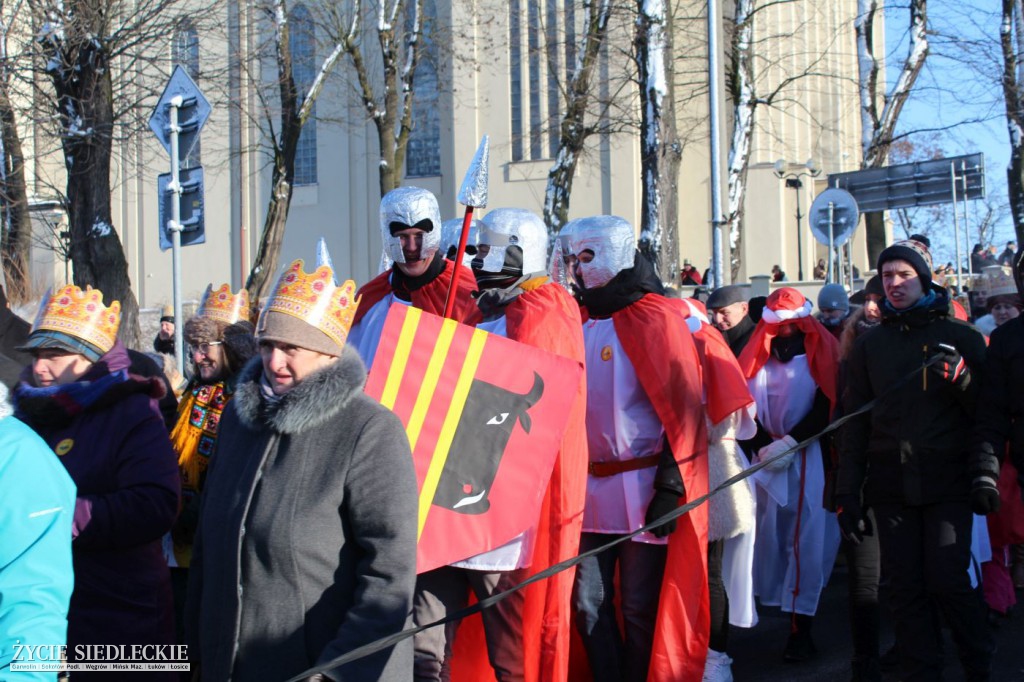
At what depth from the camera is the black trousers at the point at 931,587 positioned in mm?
5059

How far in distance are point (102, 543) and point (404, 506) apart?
4.11 ft

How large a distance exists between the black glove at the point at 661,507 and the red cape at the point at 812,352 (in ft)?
6.59

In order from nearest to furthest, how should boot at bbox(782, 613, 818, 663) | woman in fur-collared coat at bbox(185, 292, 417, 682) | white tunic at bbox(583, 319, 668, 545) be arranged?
1. woman in fur-collared coat at bbox(185, 292, 417, 682)
2. white tunic at bbox(583, 319, 668, 545)
3. boot at bbox(782, 613, 818, 663)

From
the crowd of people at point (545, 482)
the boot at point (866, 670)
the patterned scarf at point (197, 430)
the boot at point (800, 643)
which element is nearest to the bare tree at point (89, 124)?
the crowd of people at point (545, 482)

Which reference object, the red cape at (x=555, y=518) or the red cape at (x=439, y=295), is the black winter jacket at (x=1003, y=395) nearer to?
the red cape at (x=555, y=518)

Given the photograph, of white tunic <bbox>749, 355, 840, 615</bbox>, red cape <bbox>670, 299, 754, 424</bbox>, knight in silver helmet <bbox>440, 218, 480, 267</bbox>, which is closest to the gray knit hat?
red cape <bbox>670, 299, 754, 424</bbox>

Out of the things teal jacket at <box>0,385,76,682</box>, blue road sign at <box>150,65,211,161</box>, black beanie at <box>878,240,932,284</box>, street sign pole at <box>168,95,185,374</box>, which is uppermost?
blue road sign at <box>150,65,211,161</box>

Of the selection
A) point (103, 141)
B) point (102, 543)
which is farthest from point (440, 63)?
point (102, 543)

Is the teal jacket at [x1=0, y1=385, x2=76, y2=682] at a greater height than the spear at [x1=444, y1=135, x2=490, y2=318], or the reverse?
the spear at [x1=444, y1=135, x2=490, y2=318]

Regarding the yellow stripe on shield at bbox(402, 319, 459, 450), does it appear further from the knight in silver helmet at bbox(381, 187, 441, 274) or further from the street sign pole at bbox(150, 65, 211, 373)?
the street sign pole at bbox(150, 65, 211, 373)

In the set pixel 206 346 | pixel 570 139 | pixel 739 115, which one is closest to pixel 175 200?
pixel 206 346

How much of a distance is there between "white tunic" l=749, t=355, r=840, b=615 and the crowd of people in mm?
15

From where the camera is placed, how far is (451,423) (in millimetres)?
4508

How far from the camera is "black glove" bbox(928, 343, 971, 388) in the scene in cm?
512
